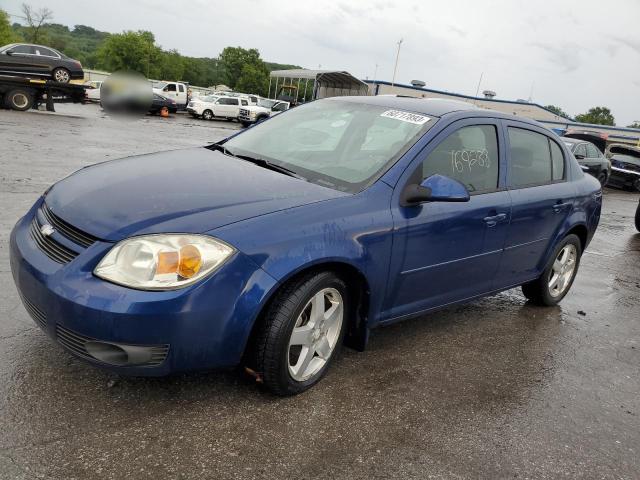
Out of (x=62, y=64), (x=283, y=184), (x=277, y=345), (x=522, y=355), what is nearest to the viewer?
(x=277, y=345)

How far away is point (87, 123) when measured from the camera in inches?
731

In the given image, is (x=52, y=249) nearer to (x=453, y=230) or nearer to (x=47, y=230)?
(x=47, y=230)

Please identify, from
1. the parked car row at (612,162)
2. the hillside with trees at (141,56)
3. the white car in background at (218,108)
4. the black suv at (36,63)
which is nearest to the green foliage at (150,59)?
the hillside with trees at (141,56)

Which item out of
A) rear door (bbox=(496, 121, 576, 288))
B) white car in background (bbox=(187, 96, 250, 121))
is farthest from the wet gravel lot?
white car in background (bbox=(187, 96, 250, 121))

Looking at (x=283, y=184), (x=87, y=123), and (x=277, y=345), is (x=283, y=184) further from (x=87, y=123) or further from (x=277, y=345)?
(x=87, y=123)

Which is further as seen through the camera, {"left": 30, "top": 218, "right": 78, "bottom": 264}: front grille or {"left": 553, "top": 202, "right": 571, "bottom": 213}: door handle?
{"left": 553, "top": 202, "right": 571, "bottom": 213}: door handle

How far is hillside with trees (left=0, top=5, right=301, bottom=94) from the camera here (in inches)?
3007

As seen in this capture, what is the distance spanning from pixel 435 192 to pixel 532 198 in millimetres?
1388

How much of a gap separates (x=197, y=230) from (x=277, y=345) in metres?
0.68

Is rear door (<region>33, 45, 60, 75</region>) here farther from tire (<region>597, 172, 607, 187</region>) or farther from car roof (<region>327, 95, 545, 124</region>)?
car roof (<region>327, 95, 545, 124</region>)

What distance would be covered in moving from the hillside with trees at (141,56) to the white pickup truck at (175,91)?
29.0m

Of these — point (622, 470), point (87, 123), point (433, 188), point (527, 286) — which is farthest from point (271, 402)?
point (87, 123)

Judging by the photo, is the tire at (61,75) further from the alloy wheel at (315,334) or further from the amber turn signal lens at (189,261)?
the amber turn signal lens at (189,261)

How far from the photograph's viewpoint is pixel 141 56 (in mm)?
87312
